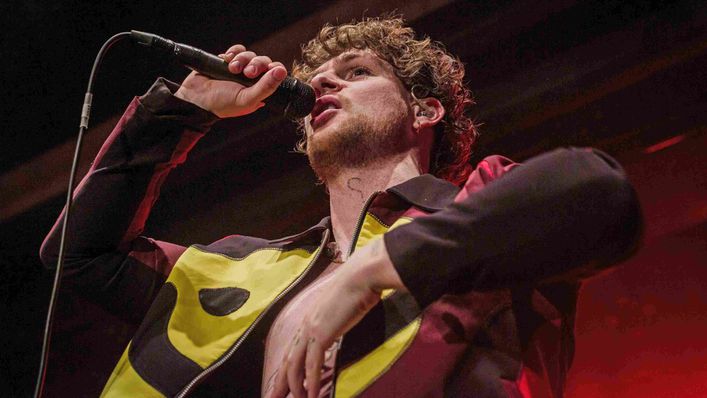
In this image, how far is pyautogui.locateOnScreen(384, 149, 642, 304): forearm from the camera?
102 centimetres

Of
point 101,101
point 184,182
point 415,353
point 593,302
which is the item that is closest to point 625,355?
point 593,302

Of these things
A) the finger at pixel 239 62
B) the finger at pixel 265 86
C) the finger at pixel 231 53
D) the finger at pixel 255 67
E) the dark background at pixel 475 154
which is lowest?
the dark background at pixel 475 154

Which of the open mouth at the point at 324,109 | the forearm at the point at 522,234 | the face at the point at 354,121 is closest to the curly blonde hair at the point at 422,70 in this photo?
the face at the point at 354,121

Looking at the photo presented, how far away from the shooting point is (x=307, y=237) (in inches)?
63.9

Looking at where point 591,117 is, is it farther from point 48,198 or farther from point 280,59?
point 48,198

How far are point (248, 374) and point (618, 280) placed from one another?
1169 mm

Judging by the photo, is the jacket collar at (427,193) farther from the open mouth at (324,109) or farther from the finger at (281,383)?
the finger at (281,383)

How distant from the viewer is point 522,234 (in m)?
1.02

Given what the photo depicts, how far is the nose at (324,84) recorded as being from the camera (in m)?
1.87

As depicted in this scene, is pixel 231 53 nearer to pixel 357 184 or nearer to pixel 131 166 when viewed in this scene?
pixel 131 166

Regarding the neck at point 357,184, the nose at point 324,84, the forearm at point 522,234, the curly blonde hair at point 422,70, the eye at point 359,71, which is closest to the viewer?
the forearm at point 522,234

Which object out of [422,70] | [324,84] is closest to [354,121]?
[324,84]

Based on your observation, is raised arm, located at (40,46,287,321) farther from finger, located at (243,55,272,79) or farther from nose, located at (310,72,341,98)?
nose, located at (310,72,341,98)

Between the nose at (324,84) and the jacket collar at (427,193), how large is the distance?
1.44 ft
